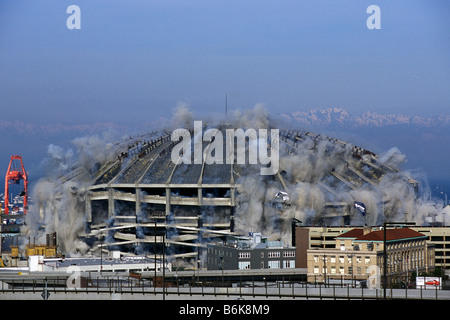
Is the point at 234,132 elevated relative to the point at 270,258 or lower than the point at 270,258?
elevated

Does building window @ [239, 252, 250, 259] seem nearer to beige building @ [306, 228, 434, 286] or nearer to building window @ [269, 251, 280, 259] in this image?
building window @ [269, 251, 280, 259]

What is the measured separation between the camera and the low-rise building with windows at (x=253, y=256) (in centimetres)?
13750

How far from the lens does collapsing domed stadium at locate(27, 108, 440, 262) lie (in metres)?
156

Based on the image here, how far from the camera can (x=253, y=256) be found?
13788 cm

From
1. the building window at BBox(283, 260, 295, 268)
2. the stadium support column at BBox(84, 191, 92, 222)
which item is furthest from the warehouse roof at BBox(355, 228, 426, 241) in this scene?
the stadium support column at BBox(84, 191, 92, 222)

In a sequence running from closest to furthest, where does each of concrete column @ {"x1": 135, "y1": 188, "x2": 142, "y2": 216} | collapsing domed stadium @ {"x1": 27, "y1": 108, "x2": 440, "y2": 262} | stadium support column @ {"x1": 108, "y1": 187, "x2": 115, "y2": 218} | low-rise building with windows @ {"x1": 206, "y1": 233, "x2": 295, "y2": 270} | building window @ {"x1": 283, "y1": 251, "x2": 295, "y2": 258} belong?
1. low-rise building with windows @ {"x1": 206, "y1": 233, "x2": 295, "y2": 270}
2. building window @ {"x1": 283, "y1": 251, "x2": 295, "y2": 258}
3. collapsing domed stadium @ {"x1": 27, "y1": 108, "x2": 440, "y2": 262}
4. concrete column @ {"x1": 135, "y1": 188, "x2": 142, "y2": 216}
5. stadium support column @ {"x1": 108, "y1": 187, "x2": 115, "y2": 218}

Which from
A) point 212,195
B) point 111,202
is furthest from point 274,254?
point 111,202

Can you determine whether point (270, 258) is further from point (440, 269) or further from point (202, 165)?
point (202, 165)

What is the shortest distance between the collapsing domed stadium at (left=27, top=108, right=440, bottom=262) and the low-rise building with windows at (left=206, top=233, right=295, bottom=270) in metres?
10.0

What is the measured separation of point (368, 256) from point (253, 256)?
60.8 feet

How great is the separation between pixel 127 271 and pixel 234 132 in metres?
38.3

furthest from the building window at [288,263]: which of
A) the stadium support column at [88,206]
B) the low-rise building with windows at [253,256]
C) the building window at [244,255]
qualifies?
the stadium support column at [88,206]
